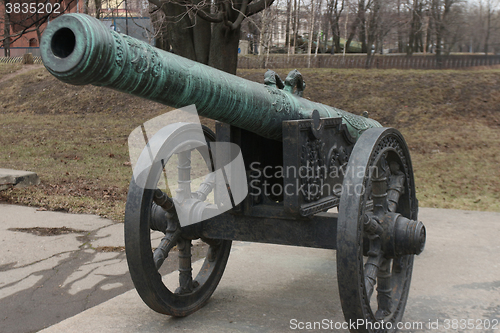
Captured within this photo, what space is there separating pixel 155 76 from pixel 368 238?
54.5 inches

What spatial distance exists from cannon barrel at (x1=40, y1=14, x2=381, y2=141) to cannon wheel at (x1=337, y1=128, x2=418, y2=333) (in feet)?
1.61

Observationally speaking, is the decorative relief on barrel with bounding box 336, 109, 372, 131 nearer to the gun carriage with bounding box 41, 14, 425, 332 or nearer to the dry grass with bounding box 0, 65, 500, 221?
the gun carriage with bounding box 41, 14, 425, 332

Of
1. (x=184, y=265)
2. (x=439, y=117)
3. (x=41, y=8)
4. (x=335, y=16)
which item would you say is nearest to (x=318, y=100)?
(x=439, y=117)

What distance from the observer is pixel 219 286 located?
356cm

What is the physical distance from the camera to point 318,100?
545 inches

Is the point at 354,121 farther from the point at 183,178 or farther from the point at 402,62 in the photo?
the point at 402,62

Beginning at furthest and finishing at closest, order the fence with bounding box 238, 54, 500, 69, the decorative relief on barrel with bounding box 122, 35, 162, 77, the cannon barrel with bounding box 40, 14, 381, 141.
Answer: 1. the fence with bounding box 238, 54, 500, 69
2. the decorative relief on barrel with bounding box 122, 35, 162, 77
3. the cannon barrel with bounding box 40, 14, 381, 141

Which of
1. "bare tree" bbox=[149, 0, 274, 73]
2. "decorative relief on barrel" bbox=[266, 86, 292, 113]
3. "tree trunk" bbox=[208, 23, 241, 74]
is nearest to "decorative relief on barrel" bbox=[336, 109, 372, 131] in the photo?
"decorative relief on barrel" bbox=[266, 86, 292, 113]

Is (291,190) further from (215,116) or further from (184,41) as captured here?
(184,41)

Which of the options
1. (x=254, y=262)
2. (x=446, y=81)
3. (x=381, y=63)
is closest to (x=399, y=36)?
(x=381, y=63)

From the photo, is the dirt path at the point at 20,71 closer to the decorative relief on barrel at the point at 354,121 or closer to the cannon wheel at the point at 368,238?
the decorative relief on barrel at the point at 354,121

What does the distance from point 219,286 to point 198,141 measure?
3.74 feet

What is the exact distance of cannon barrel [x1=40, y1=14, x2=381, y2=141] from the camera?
162 cm

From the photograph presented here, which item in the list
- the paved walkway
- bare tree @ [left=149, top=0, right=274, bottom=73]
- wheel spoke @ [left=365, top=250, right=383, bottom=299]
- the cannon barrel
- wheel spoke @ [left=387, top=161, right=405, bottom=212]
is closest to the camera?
the cannon barrel
